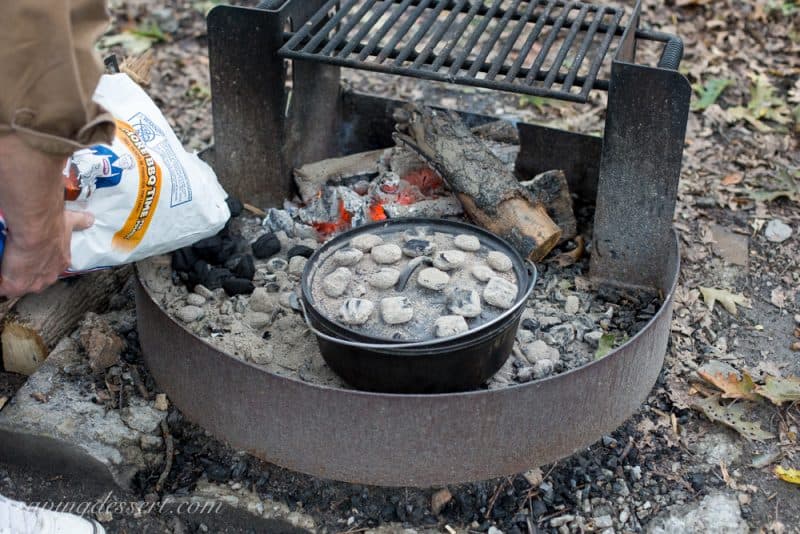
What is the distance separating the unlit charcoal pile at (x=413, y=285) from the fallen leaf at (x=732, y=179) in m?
1.93

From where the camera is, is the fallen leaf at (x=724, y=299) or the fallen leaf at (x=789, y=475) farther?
the fallen leaf at (x=724, y=299)

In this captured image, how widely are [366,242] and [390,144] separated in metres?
1.35

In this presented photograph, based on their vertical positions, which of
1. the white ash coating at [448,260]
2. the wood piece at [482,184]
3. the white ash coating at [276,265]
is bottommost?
the white ash coating at [276,265]

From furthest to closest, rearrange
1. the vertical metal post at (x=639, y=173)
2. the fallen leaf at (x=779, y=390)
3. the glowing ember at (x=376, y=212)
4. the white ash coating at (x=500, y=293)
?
the glowing ember at (x=376, y=212)
the fallen leaf at (x=779, y=390)
the vertical metal post at (x=639, y=173)
the white ash coating at (x=500, y=293)

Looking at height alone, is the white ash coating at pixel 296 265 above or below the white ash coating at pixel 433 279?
below

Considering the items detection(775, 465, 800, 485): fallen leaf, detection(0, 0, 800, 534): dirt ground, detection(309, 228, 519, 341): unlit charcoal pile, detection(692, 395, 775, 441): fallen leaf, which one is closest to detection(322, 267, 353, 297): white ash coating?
detection(309, 228, 519, 341): unlit charcoal pile

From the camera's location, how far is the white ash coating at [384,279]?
259 centimetres

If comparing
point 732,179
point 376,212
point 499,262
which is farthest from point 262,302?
point 732,179

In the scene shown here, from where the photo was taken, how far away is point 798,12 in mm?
5602

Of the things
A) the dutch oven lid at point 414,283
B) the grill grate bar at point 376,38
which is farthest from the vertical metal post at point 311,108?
the dutch oven lid at point 414,283

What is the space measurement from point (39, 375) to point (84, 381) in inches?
5.6

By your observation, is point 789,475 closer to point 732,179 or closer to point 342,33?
point 732,179

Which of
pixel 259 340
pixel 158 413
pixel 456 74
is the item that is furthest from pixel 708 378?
pixel 158 413

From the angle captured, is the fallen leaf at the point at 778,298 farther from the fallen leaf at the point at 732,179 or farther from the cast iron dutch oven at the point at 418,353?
the cast iron dutch oven at the point at 418,353
